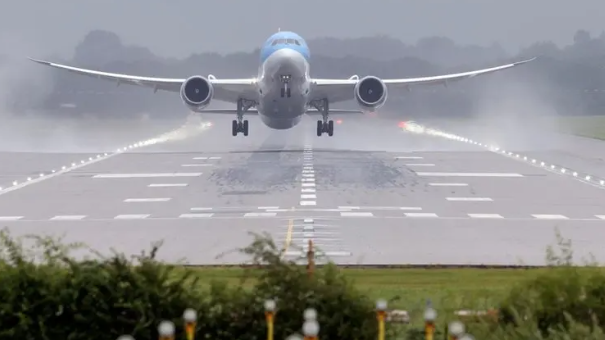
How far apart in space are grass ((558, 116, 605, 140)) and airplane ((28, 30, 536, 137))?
15660mm

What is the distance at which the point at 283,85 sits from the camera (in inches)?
1734

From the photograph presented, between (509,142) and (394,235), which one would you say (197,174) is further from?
(509,142)

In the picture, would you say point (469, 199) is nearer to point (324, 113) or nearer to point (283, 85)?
point (283, 85)

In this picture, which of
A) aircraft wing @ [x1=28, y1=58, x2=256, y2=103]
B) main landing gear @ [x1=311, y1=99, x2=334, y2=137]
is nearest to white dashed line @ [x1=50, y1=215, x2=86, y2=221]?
aircraft wing @ [x1=28, y1=58, x2=256, y2=103]

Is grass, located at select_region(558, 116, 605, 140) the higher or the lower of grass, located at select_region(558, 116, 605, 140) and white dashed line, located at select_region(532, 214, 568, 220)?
the higher

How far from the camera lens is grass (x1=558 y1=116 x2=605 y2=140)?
6619 centimetres

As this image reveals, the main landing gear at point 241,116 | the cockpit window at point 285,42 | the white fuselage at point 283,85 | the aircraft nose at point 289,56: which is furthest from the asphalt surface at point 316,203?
the cockpit window at point 285,42

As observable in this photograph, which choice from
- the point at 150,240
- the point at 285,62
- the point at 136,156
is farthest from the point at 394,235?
the point at 136,156

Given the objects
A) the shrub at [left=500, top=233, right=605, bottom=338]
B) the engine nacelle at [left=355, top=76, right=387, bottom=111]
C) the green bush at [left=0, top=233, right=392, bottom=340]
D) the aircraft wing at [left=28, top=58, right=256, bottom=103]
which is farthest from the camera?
the aircraft wing at [left=28, top=58, right=256, bottom=103]

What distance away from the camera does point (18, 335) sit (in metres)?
9.88

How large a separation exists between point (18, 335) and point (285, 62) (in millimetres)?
34566

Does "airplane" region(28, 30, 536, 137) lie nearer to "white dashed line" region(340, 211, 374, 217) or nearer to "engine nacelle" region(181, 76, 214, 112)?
"engine nacelle" region(181, 76, 214, 112)

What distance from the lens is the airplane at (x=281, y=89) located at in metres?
44.3

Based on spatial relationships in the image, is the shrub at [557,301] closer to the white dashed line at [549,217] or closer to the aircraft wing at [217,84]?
the white dashed line at [549,217]
